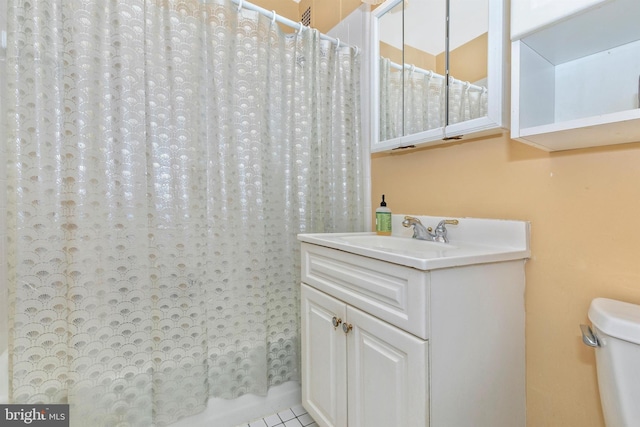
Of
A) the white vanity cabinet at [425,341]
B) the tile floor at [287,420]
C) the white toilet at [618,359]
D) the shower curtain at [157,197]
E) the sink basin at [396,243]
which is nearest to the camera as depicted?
the white toilet at [618,359]

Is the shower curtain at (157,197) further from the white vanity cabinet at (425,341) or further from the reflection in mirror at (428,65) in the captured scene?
the white vanity cabinet at (425,341)

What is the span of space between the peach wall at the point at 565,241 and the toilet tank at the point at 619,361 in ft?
0.47

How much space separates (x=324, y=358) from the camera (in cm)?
114

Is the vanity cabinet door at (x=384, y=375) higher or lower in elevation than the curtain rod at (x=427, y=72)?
lower

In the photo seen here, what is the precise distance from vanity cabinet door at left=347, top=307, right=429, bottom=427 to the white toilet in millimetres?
387

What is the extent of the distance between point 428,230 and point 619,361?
67cm

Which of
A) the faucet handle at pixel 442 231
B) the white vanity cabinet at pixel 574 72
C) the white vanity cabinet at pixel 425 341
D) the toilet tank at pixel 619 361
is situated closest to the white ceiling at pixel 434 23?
the white vanity cabinet at pixel 574 72

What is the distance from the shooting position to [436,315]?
2.49 feet

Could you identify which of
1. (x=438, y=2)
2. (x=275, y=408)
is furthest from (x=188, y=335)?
(x=438, y=2)

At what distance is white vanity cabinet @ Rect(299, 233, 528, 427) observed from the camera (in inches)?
30.0

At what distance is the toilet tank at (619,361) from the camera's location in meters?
0.63

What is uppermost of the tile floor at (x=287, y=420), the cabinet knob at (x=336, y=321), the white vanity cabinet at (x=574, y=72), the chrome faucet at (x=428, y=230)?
the white vanity cabinet at (x=574, y=72)

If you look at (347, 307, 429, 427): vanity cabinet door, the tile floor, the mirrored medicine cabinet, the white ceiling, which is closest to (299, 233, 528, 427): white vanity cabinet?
(347, 307, 429, 427): vanity cabinet door

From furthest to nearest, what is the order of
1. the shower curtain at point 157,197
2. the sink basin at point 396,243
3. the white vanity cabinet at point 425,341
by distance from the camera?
the sink basin at point 396,243 < the shower curtain at point 157,197 < the white vanity cabinet at point 425,341
